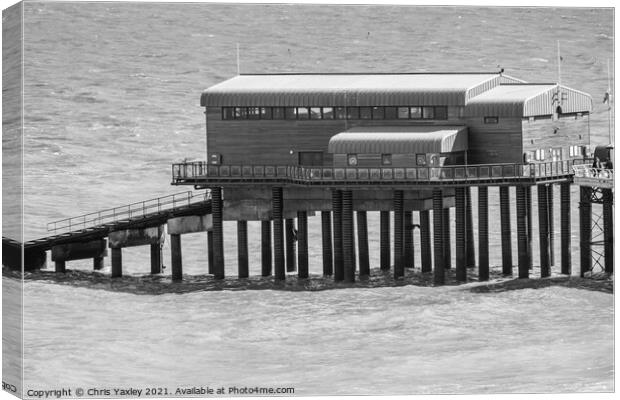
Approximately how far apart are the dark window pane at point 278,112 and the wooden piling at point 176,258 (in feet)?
30.4

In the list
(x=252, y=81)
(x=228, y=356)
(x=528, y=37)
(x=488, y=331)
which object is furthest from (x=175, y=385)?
(x=528, y=37)

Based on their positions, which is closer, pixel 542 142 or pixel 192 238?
pixel 542 142

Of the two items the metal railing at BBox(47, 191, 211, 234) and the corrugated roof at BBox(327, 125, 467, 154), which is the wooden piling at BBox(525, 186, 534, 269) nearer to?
the corrugated roof at BBox(327, 125, 467, 154)

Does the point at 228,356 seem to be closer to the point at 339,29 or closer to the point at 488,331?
the point at 488,331

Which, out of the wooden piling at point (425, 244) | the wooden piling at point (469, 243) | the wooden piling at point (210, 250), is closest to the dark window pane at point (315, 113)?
the wooden piling at point (425, 244)

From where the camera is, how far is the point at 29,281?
14025 centimetres

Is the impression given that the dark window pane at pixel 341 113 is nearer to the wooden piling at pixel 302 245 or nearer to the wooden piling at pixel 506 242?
the wooden piling at pixel 302 245

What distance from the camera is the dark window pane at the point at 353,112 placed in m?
141

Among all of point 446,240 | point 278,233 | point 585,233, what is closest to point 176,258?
point 278,233

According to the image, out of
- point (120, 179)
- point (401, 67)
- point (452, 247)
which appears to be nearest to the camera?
point (452, 247)

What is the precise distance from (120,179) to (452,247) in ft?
94.7

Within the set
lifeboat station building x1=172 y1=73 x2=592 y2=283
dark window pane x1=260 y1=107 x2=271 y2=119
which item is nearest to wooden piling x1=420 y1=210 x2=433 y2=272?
lifeboat station building x1=172 y1=73 x2=592 y2=283

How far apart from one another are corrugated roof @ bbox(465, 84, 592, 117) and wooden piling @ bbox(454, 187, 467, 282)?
4456 mm

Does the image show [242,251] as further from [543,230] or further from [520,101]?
[520,101]
